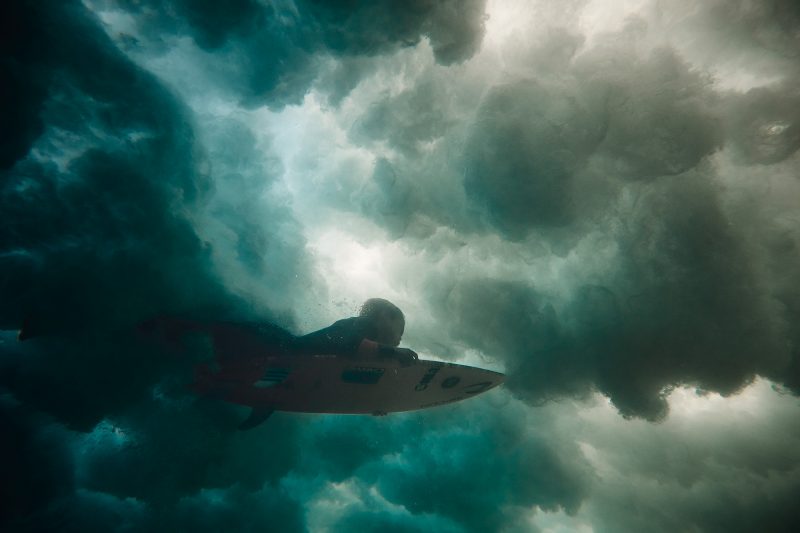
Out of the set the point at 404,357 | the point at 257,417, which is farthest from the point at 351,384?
the point at 257,417

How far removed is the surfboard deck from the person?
0.87ft

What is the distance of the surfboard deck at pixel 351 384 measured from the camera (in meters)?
10.8

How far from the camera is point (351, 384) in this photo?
38.1ft

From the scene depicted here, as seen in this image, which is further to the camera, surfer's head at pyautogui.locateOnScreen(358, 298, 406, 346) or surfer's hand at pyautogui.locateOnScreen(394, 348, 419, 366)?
surfer's head at pyautogui.locateOnScreen(358, 298, 406, 346)

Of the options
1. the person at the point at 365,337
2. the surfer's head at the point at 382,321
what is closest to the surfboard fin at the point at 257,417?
the person at the point at 365,337

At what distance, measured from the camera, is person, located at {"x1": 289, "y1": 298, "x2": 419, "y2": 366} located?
35.8 ft

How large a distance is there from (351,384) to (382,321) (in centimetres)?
268

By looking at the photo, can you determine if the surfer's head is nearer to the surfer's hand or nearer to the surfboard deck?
the surfer's hand

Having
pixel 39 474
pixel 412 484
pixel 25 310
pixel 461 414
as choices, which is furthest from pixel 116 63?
pixel 412 484

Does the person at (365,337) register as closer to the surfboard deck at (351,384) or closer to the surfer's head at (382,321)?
the surfer's head at (382,321)

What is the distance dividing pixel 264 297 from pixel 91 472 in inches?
471

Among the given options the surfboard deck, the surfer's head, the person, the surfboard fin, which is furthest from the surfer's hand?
the surfboard fin

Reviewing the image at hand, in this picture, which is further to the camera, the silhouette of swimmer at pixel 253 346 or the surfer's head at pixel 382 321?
the surfer's head at pixel 382 321

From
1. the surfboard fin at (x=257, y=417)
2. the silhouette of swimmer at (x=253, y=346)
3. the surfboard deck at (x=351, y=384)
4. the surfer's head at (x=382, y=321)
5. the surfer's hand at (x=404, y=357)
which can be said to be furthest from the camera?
the surfer's head at (x=382, y=321)
